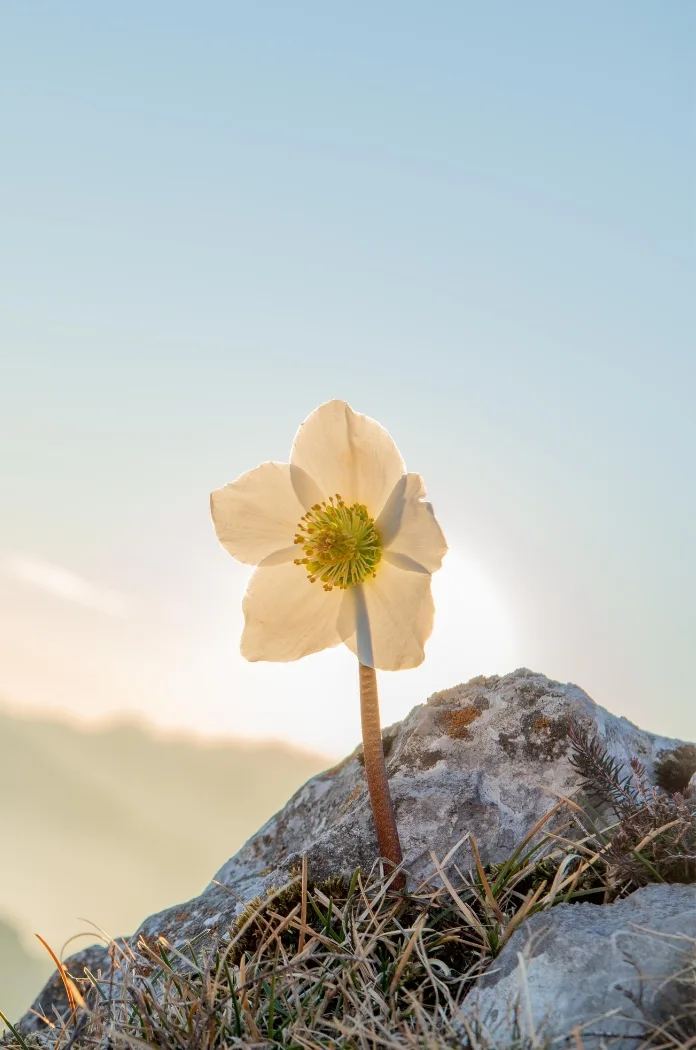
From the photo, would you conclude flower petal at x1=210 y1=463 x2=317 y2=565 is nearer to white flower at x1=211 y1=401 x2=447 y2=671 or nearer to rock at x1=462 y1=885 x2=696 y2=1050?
white flower at x1=211 y1=401 x2=447 y2=671

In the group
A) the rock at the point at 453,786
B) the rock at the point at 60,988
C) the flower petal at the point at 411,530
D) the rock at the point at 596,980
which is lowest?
the rock at the point at 596,980

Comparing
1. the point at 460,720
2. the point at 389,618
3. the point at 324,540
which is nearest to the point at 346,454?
the point at 324,540

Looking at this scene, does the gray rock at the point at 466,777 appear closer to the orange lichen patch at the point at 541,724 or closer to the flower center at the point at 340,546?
the orange lichen patch at the point at 541,724

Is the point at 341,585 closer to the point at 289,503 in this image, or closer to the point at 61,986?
the point at 289,503

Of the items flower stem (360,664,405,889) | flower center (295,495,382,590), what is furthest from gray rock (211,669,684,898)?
flower center (295,495,382,590)

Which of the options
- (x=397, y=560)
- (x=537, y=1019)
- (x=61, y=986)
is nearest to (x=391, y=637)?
(x=397, y=560)

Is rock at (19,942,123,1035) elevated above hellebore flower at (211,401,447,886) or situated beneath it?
situated beneath

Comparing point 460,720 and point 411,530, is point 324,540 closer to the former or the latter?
point 411,530

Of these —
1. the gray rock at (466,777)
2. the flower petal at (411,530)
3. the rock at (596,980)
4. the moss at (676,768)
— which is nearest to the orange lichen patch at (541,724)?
the gray rock at (466,777)
